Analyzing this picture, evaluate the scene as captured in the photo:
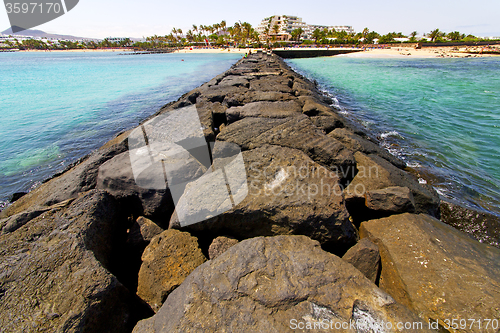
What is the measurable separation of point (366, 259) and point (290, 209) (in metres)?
0.80

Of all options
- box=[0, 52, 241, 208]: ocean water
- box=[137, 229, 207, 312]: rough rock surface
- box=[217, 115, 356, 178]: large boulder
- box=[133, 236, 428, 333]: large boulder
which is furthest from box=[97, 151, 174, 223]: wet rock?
box=[0, 52, 241, 208]: ocean water

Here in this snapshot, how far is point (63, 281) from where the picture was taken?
Answer: 1.55 metres

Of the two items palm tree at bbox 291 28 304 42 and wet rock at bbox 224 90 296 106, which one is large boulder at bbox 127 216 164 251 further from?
palm tree at bbox 291 28 304 42

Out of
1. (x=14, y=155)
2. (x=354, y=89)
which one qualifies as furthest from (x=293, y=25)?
(x=14, y=155)

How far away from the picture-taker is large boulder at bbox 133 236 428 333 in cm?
131

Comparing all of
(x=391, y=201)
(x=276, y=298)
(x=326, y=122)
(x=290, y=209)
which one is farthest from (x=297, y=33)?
(x=276, y=298)

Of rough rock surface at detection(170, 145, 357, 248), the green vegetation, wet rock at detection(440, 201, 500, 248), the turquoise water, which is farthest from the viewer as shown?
the green vegetation

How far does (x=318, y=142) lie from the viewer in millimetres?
3111

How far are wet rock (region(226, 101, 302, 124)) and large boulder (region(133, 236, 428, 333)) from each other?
2816mm

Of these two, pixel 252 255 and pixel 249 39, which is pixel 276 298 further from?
pixel 249 39

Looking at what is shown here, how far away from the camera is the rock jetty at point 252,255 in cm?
138

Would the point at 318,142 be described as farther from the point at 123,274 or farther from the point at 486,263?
the point at 123,274

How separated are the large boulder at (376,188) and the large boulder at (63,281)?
2538 mm

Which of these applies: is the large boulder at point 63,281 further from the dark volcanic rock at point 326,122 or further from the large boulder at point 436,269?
the dark volcanic rock at point 326,122
